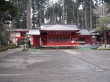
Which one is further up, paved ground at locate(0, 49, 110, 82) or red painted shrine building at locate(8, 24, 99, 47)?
red painted shrine building at locate(8, 24, 99, 47)

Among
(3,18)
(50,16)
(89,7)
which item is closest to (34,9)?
(50,16)

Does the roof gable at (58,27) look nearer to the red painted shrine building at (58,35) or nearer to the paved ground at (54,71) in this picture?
the red painted shrine building at (58,35)

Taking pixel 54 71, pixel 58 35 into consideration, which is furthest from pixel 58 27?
pixel 54 71

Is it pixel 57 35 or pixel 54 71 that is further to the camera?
pixel 57 35

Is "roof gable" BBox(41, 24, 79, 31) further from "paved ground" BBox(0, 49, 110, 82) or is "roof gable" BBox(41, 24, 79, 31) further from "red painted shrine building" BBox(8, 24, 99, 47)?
"paved ground" BBox(0, 49, 110, 82)

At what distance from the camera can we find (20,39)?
202 ft

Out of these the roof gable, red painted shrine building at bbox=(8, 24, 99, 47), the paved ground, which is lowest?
the paved ground

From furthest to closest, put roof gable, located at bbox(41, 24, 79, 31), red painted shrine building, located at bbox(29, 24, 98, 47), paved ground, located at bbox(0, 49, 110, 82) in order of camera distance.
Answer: roof gable, located at bbox(41, 24, 79, 31)
red painted shrine building, located at bbox(29, 24, 98, 47)
paved ground, located at bbox(0, 49, 110, 82)

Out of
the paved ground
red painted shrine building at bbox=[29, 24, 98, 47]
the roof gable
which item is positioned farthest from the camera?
the roof gable

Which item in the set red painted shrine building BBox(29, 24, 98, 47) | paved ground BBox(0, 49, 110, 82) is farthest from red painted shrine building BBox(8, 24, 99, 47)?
paved ground BBox(0, 49, 110, 82)

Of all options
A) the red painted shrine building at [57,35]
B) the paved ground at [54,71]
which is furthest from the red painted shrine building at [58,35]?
the paved ground at [54,71]

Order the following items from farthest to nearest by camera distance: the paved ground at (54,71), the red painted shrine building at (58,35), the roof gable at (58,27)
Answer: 1. the roof gable at (58,27)
2. the red painted shrine building at (58,35)
3. the paved ground at (54,71)

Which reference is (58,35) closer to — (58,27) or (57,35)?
(57,35)

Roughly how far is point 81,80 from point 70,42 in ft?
127
